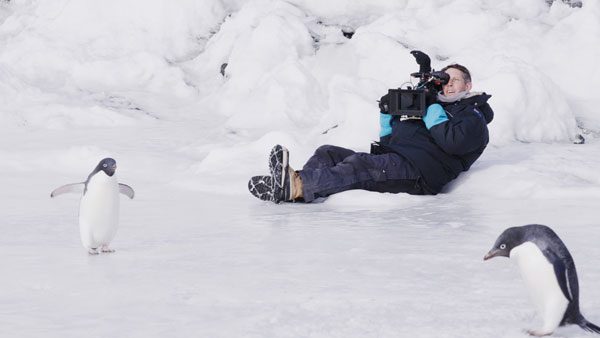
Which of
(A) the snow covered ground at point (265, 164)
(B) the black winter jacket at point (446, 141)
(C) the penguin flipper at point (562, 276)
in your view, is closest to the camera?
(C) the penguin flipper at point (562, 276)

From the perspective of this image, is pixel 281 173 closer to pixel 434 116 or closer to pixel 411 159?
pixel 411 159

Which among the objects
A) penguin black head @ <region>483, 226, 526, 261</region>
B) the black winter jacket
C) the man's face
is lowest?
penguin black head @ <region>483, 226, 526, 261</region>

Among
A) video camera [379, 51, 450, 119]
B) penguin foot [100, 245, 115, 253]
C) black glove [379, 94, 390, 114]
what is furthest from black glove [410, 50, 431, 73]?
penguin foot [100, 245, 115, 253]

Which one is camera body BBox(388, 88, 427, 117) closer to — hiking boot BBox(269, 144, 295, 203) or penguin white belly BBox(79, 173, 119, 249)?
hiking boot BBox(269, 144, 295, 203)

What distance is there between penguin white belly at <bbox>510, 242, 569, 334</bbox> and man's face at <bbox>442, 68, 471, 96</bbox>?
126 inches

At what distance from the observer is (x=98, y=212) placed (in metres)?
3.80

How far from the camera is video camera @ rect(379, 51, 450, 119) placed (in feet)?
18.1

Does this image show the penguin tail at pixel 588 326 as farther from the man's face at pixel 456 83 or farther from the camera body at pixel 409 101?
the man's face at pixel 456 83

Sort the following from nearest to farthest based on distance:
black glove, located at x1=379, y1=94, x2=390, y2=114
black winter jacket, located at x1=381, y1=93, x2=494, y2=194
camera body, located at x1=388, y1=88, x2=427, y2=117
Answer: black winter jacket, located at x1=381, y1=93, x2=494, y2=194 < camera body, located at x1=388, y1=88, x2=427, y2=117 < black glove, located at x1=379, y1=94, x2=390, y2=114

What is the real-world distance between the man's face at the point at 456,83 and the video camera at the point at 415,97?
0.04m

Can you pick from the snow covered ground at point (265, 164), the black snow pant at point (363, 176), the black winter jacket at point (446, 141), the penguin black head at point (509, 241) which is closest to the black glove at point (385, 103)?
the black winter jacket at point (446, 141)

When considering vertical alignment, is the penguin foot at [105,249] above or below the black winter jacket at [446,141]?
below

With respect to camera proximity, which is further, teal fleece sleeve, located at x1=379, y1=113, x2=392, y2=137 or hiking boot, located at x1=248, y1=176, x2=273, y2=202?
teal fleece sleeve, located at x1=379, y1=113, x2=392, y2=137

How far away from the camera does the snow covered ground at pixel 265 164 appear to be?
294 centimetres
